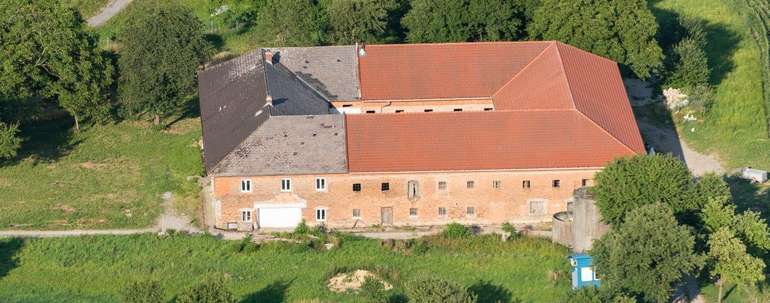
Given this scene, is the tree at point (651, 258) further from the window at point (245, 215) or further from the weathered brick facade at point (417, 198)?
the window at point (245, 215)

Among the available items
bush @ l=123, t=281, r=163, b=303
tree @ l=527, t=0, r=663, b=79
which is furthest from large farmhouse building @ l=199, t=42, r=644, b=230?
bush @ l=123, t=281, r=163, b=303

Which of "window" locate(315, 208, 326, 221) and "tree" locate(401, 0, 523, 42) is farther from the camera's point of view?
"tree" locate(401, 0, 523, 42)

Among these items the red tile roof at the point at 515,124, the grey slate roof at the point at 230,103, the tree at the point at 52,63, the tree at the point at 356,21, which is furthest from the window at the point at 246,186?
the tree at the point at 356,21

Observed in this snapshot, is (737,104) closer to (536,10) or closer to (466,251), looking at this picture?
(536,10)

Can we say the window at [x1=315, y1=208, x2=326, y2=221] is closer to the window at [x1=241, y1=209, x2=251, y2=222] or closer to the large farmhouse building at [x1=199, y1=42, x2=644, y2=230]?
the large farmhouse building at [x1=199, y1=42, x2=644, y2=230]

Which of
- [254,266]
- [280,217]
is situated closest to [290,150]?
[280,217]
